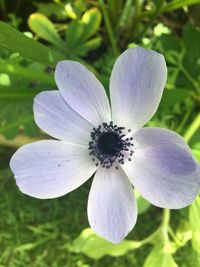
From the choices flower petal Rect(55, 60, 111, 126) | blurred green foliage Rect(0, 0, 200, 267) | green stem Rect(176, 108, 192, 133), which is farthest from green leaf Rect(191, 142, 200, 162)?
flower petal Rect(55, 60, 111, 126)

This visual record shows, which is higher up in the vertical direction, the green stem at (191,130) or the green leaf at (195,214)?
the green stem at (191,130)

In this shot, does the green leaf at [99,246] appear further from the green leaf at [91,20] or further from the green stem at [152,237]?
the green leaf at [91,20]

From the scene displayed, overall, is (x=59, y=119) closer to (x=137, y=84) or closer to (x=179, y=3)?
(x=137, y=84)

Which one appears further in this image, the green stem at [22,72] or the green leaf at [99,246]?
the green leaf at [99,246]

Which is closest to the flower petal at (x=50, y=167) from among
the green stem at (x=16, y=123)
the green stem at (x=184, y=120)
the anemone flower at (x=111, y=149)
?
the anemone flower at (x=111, y=149)

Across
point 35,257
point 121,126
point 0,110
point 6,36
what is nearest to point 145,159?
point 121,126

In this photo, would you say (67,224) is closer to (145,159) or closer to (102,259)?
(102,259)

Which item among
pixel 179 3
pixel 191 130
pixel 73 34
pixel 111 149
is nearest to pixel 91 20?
pixel 73 34
